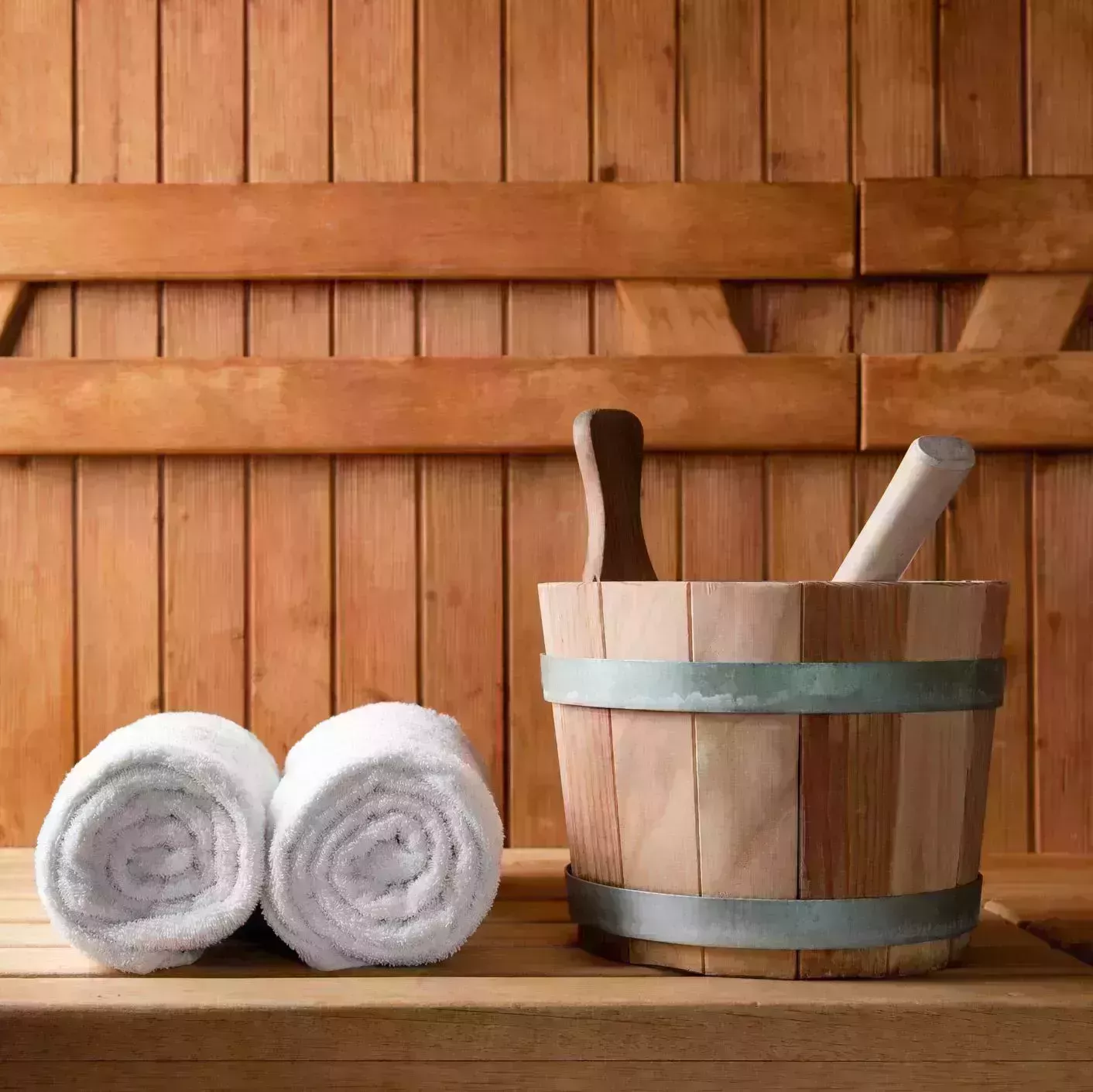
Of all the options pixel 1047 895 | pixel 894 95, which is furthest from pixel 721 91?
pixel 1047 895

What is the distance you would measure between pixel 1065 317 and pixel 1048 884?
697mm

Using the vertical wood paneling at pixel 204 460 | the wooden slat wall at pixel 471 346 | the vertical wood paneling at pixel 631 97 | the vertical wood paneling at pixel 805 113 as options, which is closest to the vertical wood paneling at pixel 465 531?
the wooden slat wall at pixel 471 346

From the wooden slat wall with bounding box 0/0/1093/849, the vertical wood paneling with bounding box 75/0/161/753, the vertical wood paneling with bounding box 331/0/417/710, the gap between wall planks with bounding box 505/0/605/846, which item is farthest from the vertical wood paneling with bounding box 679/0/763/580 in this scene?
the vertical wood paneling with bounding box 75/0/161/753

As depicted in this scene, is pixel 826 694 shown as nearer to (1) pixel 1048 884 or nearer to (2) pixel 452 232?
(1) pixel 1048 884

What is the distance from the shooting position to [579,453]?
120 centimetres

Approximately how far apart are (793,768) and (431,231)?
894mm

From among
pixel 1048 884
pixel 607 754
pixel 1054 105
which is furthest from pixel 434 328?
pixel 1048 884

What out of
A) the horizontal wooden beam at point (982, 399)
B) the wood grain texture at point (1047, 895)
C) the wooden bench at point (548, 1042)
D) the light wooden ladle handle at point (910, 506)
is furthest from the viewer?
the horizontal wooden beam at point (982, 399)

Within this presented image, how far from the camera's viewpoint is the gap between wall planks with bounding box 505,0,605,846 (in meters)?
1.55

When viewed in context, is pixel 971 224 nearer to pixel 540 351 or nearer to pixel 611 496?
pixel 540 351

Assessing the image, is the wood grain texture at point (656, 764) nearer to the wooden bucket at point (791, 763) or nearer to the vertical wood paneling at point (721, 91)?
the wooden bucket at point (791, 763)

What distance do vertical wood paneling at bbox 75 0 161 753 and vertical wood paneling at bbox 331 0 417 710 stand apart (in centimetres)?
24

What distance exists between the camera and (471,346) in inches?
61.7

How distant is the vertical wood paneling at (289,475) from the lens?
1556mm
